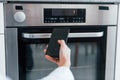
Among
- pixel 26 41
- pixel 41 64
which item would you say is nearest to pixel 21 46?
pixel 26 41

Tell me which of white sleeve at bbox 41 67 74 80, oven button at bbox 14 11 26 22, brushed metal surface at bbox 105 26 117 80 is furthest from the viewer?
brushed metal surface at bbox 105 26 117 80

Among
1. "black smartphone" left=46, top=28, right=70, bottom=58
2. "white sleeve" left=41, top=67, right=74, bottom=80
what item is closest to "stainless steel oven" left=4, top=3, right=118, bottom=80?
"black smartphone" left=46, top=28, right=70, bottom=58

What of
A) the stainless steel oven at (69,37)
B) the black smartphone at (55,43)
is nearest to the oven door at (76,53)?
the stainless steel oven at (69,37)

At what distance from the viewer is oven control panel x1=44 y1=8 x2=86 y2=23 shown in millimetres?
1335

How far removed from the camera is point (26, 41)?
1.31 m

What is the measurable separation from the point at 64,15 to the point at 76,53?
8.7 inches

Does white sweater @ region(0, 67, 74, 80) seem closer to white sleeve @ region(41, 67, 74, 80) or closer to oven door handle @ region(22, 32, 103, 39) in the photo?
white sleeve @ region(41, 67, 74, 80)

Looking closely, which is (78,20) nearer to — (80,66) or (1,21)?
(80,66)

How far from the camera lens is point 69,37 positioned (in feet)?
4.42

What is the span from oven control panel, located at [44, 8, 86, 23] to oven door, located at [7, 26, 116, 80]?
0.14ft

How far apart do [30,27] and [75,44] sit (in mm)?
262

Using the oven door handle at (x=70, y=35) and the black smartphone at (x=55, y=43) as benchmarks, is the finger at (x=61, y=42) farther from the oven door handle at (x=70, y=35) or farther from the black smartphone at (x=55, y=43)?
the oven door handle at (x=70, y=35)

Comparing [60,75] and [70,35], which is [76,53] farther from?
[60,75]

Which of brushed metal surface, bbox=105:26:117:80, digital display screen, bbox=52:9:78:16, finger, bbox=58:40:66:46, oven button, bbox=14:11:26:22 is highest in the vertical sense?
digital display screen, bbox=52:9:78:16
